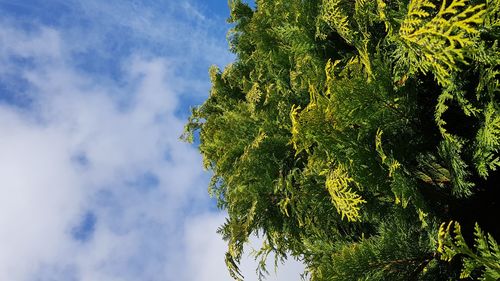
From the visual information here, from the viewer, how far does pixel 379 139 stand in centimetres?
415

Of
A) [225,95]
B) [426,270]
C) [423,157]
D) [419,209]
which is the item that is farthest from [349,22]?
[225,95]

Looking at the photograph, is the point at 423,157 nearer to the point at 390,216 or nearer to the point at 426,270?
the point at 390,216

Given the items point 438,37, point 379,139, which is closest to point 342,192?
point 379,139

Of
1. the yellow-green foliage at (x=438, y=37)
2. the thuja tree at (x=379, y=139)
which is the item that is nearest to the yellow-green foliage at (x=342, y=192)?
the thuja tree at (x=379, y=139)

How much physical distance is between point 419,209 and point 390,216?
3.58 feet

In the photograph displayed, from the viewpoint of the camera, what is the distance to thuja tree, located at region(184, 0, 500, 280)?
12.5ft

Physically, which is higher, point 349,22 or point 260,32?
point 260,32

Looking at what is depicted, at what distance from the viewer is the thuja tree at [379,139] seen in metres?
3.80

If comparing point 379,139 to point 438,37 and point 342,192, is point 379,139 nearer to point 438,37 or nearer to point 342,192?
point 342,192

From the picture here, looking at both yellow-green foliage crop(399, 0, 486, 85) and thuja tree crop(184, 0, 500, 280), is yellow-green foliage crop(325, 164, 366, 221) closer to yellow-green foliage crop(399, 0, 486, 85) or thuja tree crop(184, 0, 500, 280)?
thuja tree crop(184, 0, 500, 280)

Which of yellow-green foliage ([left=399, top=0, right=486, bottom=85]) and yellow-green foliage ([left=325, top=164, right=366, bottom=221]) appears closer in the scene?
yellow-green foliage ([left=399, top=0, right=486, bottom=85])

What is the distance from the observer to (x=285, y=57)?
21.8ft

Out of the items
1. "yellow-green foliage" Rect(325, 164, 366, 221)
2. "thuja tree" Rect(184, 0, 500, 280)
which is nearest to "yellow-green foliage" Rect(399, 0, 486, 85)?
"thuja tree" Rect(184, 0, 500, 280)

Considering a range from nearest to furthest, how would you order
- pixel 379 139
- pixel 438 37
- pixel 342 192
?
pixel 438 37, pixel 379 139, pixel 342 192
